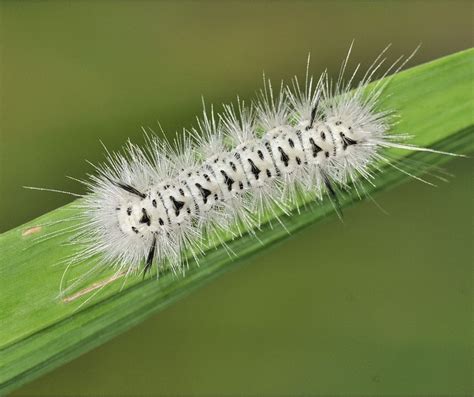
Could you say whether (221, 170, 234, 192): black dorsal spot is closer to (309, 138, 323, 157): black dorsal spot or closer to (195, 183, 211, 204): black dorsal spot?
(195, 183, 211, 204): black dorsal spot

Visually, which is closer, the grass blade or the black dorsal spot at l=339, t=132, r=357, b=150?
the grass blade

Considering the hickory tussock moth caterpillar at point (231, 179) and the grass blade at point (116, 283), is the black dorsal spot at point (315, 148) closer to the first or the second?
the hickory tussock moth caterpillar at point (231, 179)

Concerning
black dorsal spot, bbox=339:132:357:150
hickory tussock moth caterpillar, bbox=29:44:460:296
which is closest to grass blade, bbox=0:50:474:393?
hickory tussock moth caterpillar, bbox=29:44:460:296

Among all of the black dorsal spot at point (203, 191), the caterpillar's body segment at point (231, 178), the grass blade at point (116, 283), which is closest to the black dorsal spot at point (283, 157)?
the caterpillar's body segment at point (231, 178)

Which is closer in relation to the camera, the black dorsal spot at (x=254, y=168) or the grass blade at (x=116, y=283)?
the grass blade at (x=116, y=283)

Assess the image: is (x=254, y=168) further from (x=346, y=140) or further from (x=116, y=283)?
(x=116, y=283)

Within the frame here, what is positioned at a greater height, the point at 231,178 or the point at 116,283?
the point at 231,178

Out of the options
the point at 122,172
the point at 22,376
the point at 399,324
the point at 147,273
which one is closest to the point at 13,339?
the point at 22,376

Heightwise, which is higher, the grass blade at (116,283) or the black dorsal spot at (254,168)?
the black dorsal spot at (254,168)

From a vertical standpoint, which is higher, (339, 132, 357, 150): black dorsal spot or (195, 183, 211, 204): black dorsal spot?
(195, 183, 211, 204): black dorsal spot

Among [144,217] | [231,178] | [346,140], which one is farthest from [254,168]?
[144,217]
